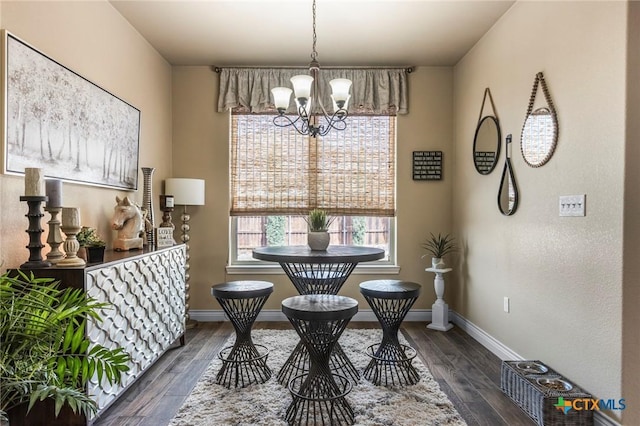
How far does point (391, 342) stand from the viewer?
9.06 ft

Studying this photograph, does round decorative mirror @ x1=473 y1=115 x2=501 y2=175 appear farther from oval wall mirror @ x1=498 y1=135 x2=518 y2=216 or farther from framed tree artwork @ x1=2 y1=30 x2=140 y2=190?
framed tree artwork @ x1=2 y1=30 x2=140 y2=190

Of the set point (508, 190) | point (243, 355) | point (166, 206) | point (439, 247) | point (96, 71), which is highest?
point (96, 71)

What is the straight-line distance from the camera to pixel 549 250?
2447mm

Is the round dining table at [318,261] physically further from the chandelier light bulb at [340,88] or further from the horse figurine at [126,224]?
the chandelier light bulb at [340,88]

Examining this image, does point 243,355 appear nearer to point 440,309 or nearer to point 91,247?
point 91,247

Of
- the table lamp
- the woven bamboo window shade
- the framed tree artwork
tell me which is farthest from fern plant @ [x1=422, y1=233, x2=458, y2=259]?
the framed tree artwork

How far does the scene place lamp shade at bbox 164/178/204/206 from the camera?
368cm

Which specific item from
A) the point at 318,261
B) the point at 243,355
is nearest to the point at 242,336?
the point at 243,355

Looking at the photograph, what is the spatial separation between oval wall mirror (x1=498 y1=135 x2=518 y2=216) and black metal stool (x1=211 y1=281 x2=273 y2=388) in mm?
1932

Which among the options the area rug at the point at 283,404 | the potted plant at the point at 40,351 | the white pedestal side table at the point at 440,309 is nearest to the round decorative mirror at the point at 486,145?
the white pedestal side table at the point at 440,309

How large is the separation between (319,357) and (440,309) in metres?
1.96

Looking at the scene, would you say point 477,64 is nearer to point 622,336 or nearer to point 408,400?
point 622,336

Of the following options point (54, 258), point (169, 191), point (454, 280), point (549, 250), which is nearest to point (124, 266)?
point (54, 258)

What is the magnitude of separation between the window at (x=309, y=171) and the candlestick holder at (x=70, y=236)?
2.14 metres
